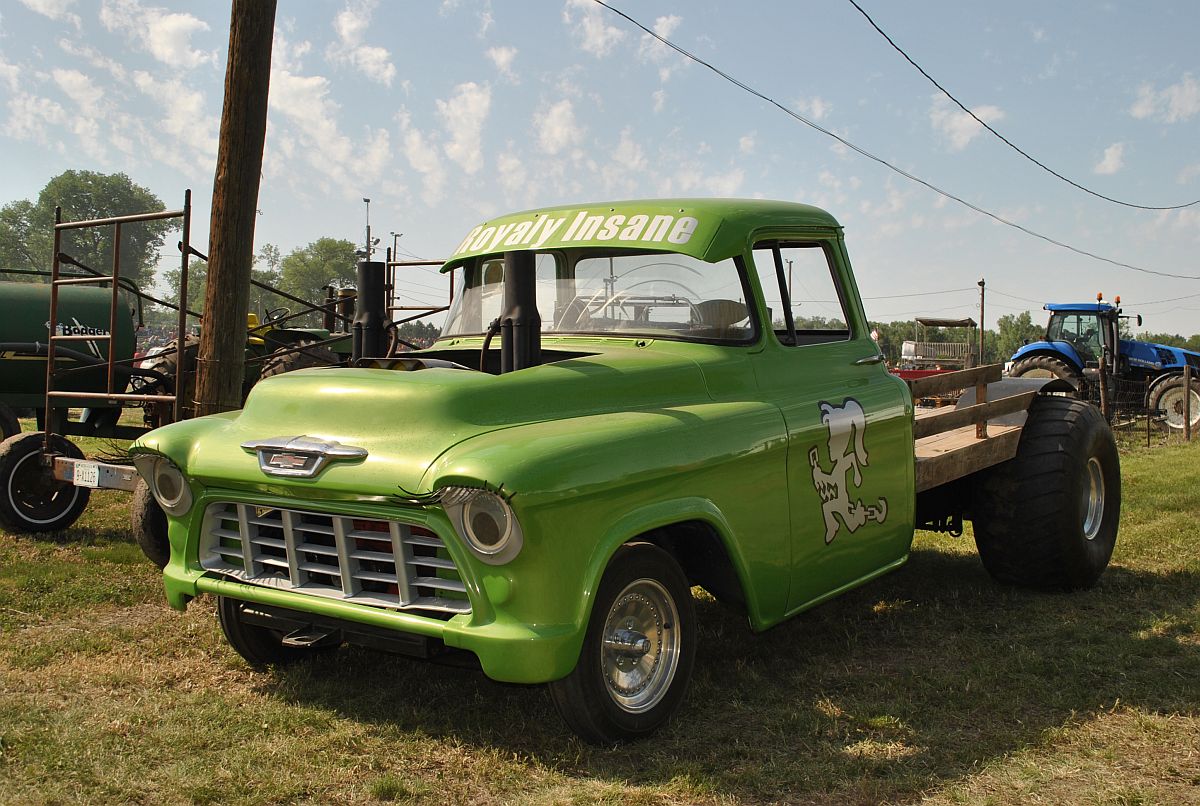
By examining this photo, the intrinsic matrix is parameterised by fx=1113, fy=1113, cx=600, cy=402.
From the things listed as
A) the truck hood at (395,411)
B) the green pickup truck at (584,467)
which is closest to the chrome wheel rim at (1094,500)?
the green pickup truck at (584,467)

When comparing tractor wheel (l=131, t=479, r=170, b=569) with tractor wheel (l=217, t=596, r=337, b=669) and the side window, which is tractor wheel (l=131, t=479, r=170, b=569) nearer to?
tractor wheel (l=217, t=596, r=337, b=669)

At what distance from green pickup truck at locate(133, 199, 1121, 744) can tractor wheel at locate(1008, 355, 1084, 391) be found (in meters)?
16.0

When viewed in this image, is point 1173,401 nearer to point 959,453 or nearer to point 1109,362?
point 1109,362

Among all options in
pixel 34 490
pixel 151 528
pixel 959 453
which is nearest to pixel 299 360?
pixel 34 490

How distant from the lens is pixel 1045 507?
250 inches

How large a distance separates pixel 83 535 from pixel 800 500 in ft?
19.6

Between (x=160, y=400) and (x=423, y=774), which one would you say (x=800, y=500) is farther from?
(x=160, y=400)

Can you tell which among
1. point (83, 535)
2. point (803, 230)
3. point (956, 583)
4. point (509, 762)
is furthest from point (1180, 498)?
point (83, 535)

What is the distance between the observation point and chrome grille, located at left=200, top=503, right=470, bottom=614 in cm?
377

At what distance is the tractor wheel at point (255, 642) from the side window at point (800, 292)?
255 centimetres

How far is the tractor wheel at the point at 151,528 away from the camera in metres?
6.70

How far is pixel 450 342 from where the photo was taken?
5508mm

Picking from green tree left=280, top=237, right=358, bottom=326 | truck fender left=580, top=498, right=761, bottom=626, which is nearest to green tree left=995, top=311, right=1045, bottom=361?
green tree left=280, top=237, right=358, bottom=326

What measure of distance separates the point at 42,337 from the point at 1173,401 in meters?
19.2
